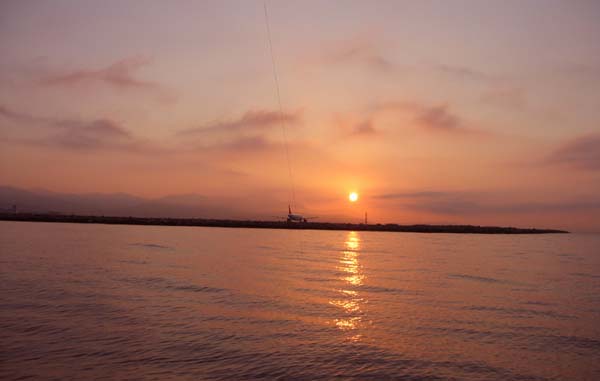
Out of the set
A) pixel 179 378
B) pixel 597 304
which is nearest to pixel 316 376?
pixel 179 378

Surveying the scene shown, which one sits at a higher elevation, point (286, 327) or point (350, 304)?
point (286, 327)

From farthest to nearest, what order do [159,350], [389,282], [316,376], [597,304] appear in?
1. [389,282]
2. [597,304]
3. [159,350]
4. [316,376]

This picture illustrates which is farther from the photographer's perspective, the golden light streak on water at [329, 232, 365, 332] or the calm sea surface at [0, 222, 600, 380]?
the golden light streak on water at [329, 232, 365, 332]

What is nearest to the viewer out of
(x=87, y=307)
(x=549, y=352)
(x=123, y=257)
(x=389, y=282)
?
(x=549, y=352)

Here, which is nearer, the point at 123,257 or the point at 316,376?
the point at 316,376

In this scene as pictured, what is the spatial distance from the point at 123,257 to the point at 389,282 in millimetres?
28896

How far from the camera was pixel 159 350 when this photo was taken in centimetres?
1534

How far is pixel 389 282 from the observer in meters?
35.0

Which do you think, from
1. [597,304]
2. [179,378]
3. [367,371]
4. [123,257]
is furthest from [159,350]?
[123,257]

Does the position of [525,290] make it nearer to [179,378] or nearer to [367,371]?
[367,371]

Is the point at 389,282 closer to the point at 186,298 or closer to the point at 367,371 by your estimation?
the point at 186,298

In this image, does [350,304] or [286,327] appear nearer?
[286,327]

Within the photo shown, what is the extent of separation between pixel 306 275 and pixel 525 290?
651 inches

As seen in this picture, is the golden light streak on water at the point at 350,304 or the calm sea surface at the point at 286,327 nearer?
the calm sea surface at the point at 286,327
